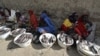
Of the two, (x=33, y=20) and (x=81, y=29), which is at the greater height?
(x=33, y=20)

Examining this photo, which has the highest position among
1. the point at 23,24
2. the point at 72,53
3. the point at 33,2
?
the point at 33,2

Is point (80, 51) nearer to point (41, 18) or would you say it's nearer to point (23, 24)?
point (41, 18)

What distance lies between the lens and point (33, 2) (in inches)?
204

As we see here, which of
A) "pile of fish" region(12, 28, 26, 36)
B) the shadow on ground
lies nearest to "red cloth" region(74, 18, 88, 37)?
"pile of fish" region(12, 28, 26, 36)

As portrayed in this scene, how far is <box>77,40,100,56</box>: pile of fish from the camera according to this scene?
4.15 metres

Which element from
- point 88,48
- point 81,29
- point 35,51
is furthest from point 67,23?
point 35,51

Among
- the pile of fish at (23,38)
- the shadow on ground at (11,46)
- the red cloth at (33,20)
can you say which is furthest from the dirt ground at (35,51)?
the red cloth at (33,20)

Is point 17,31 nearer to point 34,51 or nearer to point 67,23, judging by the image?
point 34,51

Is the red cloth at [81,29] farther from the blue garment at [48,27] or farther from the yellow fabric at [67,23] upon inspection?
the blue garment at [48,27]

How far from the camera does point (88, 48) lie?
427 cm

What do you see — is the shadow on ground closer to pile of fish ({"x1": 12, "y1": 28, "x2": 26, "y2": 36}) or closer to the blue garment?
pile of fish ({"x1": 12, "y1": 28, "x2": 26, "y2": 36})

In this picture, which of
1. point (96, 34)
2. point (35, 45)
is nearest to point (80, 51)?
point (96, 34)

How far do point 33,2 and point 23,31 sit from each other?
35.9 inches

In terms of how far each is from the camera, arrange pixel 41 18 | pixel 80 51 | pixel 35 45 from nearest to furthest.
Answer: pixel 80 51 < pixel 35 45 < pixel 41 18
